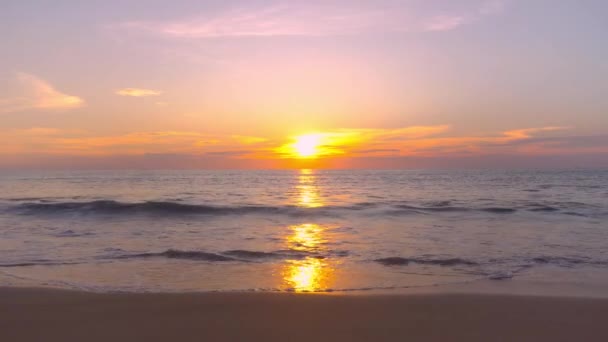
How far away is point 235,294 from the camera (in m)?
→ 7.67

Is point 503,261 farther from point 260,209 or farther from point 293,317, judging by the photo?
point 260,209

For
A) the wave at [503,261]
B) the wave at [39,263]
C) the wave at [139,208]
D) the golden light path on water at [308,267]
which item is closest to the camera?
the golden light path on water at [308,267]

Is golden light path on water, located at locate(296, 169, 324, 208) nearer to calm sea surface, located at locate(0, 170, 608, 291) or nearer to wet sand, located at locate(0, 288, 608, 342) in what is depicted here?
calm sea surface, located at locate(0, 170, 608, 291)

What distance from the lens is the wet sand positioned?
5.71m

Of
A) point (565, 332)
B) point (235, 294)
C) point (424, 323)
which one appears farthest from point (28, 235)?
point (565, 332)

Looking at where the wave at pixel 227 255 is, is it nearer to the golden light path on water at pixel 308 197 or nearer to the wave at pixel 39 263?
the wave at pixel 39 263

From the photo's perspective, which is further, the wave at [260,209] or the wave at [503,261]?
the wave at [260,209]

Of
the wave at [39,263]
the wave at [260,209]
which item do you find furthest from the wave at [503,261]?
the wave at [260,209]

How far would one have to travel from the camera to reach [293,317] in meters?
6.48

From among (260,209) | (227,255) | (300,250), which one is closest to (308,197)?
(260,209)

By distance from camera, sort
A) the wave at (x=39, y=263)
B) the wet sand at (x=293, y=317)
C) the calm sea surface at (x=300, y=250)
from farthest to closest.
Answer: the wave at (x=39, y=263) → the calm sea surface at (x=300, y=250) → the wet sand at (x=293, y=317)

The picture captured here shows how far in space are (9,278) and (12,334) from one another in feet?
11.8

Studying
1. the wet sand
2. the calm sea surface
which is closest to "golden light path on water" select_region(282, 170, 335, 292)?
the calm sea surface

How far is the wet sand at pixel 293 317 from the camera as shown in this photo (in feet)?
18.7
